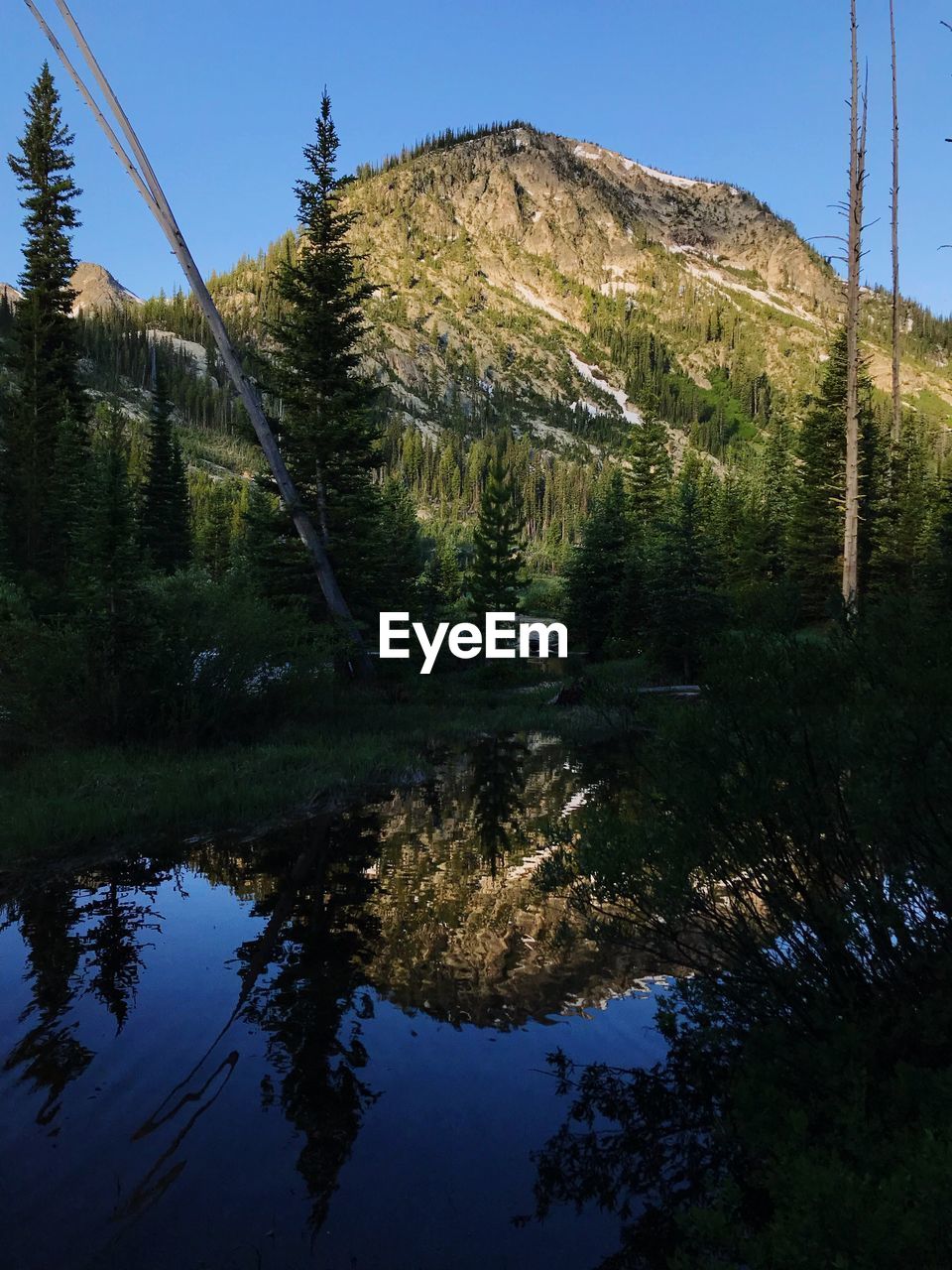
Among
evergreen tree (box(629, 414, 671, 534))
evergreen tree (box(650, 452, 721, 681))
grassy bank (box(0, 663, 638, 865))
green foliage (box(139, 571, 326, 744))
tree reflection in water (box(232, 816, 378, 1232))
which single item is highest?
evergreen tree (box(629, 414, 671, 534))

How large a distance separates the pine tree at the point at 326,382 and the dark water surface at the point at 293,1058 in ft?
43.4

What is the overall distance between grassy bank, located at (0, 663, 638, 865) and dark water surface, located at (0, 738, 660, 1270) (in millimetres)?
732

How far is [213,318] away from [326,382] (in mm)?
4162

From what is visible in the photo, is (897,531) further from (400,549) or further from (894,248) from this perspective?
(400,549)

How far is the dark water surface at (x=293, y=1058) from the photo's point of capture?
3688mm

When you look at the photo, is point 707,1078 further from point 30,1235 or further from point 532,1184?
point 30,1235

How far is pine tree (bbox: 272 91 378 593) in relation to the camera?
20750mm

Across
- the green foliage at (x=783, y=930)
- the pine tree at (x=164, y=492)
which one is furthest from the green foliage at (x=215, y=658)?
the pine tree at (x=164, y=492)

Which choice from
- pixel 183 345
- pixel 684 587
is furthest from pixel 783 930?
pixel 183 345

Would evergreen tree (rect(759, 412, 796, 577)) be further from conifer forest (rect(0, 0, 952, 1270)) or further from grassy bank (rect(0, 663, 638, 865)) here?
conifer forest (rect(0, 0, 952, 1270))

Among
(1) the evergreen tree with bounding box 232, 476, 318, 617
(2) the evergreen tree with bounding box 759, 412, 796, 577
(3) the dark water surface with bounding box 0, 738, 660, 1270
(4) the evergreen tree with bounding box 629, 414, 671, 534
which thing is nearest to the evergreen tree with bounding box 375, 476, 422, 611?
(1) the evergreen tree with bounding box 232, 476, 318, 617

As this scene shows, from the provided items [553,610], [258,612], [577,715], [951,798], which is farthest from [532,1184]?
[553,610]

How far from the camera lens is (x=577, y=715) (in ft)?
67.6

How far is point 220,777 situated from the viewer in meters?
11.3
